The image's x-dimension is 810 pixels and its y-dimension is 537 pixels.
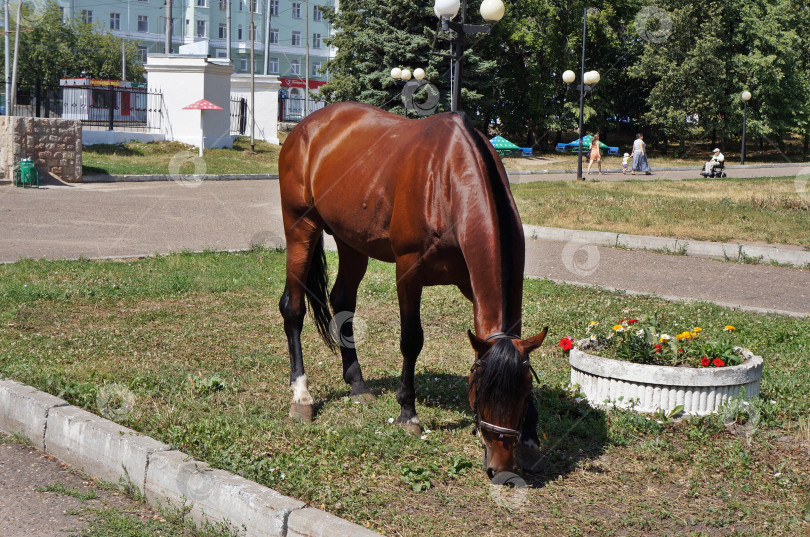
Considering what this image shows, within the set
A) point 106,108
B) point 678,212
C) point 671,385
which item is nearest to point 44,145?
point 106,108

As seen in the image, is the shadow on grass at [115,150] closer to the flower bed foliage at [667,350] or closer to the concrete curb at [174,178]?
the concrete curb at [174,178]

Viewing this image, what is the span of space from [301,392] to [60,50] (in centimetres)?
6282

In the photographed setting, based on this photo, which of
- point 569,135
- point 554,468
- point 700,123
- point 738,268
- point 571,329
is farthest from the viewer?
point 569,135

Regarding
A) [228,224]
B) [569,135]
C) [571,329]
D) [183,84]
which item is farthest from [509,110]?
[571,329]

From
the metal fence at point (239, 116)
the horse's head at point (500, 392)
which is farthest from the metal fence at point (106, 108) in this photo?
the horse's head at point (500, 392)

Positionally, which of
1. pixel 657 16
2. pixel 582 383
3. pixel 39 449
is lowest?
pixel 39 449

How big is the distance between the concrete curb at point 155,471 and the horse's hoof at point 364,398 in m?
1.64

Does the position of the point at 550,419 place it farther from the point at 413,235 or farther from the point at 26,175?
the point at 26,175

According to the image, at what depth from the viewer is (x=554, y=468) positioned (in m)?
4.92

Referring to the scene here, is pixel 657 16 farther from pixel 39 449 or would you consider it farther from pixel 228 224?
pixel 39 449

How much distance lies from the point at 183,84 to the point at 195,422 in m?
30.2

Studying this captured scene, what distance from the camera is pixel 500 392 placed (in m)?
4.08

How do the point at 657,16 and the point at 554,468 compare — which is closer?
the point at 554,468

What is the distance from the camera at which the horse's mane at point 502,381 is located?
4.08 m
